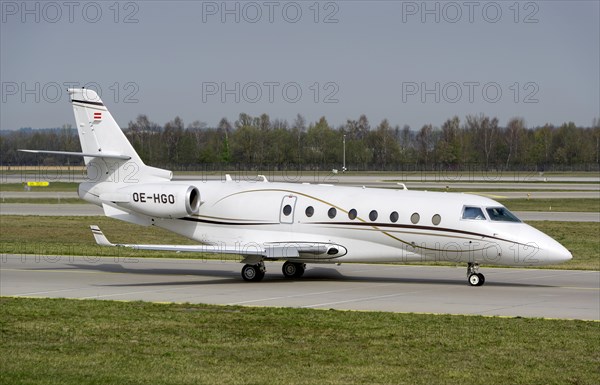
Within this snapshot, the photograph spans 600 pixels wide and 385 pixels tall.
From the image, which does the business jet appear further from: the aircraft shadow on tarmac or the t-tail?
the aircraft shadow on tarmac

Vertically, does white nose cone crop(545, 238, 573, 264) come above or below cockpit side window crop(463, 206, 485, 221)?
below

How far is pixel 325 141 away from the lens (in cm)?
10788

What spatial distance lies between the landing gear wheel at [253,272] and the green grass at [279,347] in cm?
528

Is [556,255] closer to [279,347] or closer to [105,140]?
[279,347]

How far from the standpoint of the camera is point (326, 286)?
81.9ft

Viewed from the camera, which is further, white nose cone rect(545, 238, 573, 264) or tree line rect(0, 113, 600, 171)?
tree line rect(0, 113, 600, 171)

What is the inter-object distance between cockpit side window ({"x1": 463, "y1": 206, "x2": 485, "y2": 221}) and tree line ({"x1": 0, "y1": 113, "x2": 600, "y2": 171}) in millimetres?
54365

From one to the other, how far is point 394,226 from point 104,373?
12.7 meters

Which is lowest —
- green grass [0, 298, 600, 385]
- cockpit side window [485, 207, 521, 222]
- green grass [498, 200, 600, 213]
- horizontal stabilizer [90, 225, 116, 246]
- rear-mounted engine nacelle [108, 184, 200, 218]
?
green grass [498, 200, 600, 213]

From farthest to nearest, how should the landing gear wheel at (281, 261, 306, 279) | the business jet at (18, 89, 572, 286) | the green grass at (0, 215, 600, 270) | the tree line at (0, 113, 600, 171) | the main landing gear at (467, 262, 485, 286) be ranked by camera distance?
the tree line at (0, 113, 600, 171) < the green grass at (0, 215, 600, 270) < the landing gear wheel at (281, 261, 306, 279) < the main landing gear at (467, 262, 485, 286) < the business jet at (18, 89, 572, 286)

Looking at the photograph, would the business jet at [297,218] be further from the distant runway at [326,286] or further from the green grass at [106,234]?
the green grass at [106,234]

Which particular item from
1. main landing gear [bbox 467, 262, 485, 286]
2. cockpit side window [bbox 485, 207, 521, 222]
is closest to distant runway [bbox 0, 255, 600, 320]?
main landing gear [bbox 467, 262, 485, 286]

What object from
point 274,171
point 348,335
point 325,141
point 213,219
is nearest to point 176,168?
point 274,171

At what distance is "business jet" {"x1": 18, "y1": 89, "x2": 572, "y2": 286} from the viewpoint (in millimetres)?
24031
